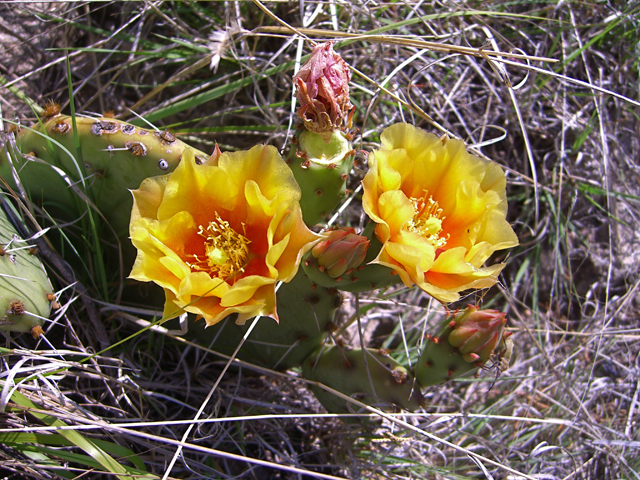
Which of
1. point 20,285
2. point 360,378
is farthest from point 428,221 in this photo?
point 20,285

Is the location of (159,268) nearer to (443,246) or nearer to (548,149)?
(443,246)

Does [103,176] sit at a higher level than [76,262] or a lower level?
higher

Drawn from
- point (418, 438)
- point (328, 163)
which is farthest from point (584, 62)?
point (418, 438)

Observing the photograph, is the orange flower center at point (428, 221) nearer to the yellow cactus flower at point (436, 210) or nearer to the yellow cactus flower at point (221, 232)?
the yellow cactus flower at point (436, 210)

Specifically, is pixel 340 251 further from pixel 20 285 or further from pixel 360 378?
pixel 20 285

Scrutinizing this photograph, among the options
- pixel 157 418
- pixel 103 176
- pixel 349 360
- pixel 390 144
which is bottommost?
pixel 157 418

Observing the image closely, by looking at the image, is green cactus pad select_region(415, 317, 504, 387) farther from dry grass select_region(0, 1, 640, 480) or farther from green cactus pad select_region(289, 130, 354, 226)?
green cactus pad select_region(289, 130, 354, 226)
